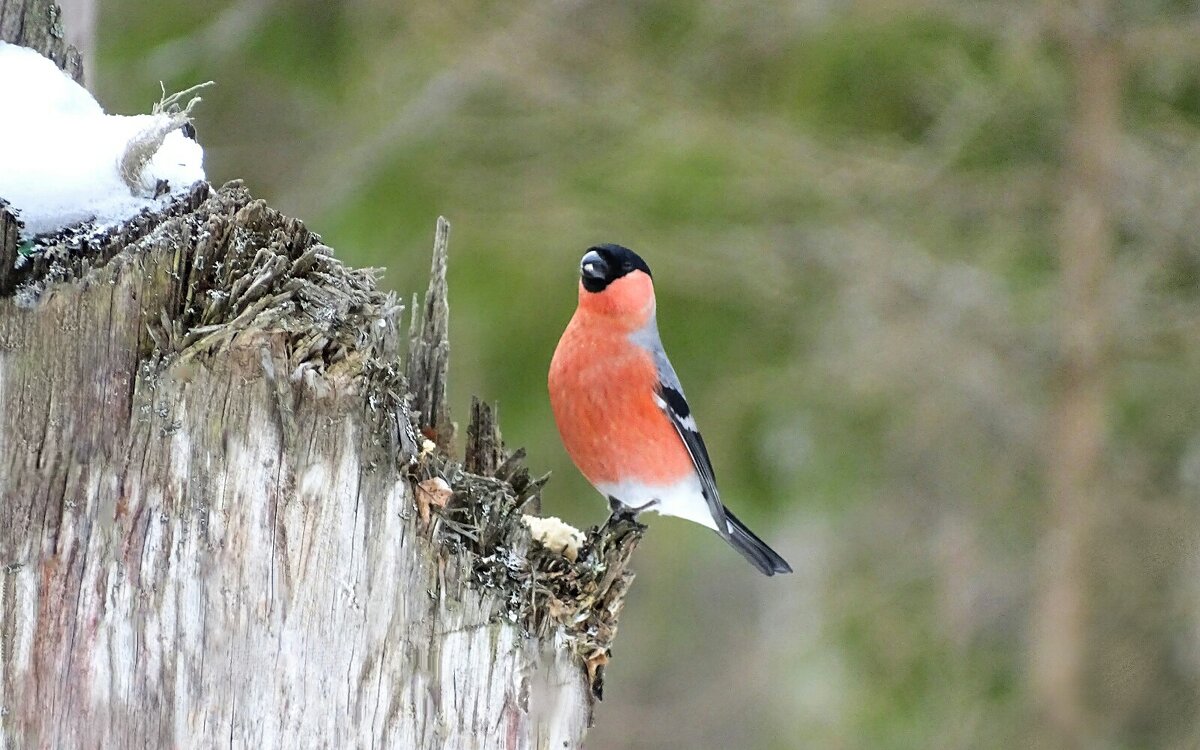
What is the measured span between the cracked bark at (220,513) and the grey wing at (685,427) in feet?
5.59

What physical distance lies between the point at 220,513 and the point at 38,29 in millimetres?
1062

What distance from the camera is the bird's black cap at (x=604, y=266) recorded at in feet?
12.4

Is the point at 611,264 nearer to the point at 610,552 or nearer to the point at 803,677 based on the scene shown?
the point at 610,552

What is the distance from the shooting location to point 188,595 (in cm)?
196

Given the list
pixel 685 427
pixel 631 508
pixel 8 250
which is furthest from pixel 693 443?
pixel 8 250

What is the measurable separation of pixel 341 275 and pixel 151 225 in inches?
13.8

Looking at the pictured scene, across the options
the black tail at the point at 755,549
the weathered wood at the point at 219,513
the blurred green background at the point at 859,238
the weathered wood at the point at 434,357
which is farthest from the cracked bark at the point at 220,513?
the blurred green background at the point at 859,238

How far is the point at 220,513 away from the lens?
1977 millimetres

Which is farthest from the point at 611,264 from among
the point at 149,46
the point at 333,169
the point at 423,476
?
the point at 149,46

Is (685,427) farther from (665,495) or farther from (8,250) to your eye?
(8,250)

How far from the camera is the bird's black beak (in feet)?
12.4

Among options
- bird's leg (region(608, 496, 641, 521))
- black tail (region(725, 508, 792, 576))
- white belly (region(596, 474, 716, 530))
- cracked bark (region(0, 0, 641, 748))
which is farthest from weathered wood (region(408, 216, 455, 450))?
black tail (region(725, 508, 792, 576))

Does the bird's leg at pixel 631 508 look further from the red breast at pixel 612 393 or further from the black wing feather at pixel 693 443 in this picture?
the black wing feather at pixel 693 443

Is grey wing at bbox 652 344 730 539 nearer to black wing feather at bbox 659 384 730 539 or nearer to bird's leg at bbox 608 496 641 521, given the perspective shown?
black wing feather at bbox 659 384 730 539
